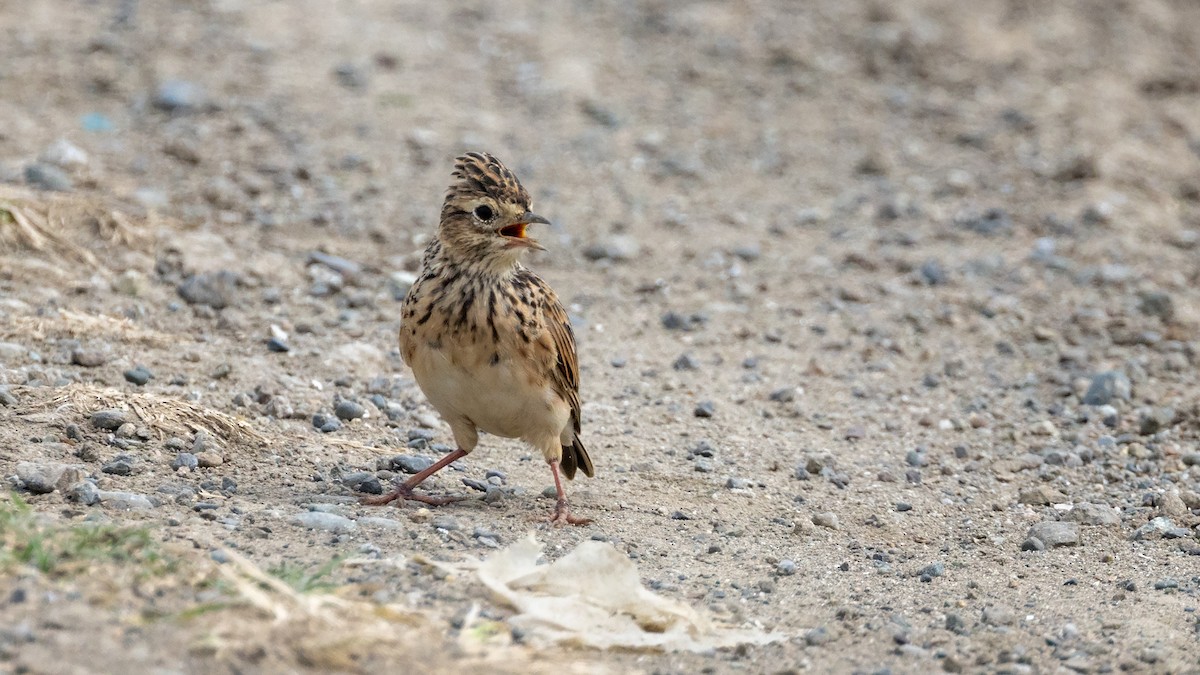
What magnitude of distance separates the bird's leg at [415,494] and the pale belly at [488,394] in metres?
0.31

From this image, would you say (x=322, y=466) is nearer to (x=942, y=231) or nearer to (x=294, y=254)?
(x=294, y=254)

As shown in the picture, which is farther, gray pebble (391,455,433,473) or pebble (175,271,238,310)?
pebble (175,271,238,310)

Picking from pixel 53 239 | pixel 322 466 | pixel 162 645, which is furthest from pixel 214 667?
pixel 53 239

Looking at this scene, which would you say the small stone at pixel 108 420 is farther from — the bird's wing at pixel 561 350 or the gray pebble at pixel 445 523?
the bird's wing at pixel 561 350

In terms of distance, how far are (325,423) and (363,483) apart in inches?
33.4

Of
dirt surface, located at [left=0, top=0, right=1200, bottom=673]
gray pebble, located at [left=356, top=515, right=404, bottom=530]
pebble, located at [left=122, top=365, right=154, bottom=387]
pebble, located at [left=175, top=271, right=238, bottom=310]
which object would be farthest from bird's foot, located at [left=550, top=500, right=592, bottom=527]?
pebble, located at [left=175, top=271, right=238, bottom=310]

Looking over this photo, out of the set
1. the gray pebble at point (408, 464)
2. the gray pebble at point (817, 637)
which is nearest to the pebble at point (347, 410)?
the gray pebble at point (408, 464)

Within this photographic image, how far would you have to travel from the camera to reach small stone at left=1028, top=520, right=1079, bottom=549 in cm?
684

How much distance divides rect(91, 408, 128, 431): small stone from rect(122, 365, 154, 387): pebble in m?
0.72

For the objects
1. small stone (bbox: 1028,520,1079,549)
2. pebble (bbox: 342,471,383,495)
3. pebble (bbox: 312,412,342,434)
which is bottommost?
small stone (bbox: 1028,520,1079,549)

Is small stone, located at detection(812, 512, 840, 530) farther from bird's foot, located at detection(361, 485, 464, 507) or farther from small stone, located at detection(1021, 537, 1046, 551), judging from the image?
bird's foot, located at detection(361, 485, 464, 507)

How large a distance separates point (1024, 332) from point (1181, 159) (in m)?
4.35

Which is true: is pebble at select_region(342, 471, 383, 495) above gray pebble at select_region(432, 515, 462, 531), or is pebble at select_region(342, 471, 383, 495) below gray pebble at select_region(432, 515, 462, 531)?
below

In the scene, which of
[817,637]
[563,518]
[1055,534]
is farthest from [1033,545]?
[563,518]
